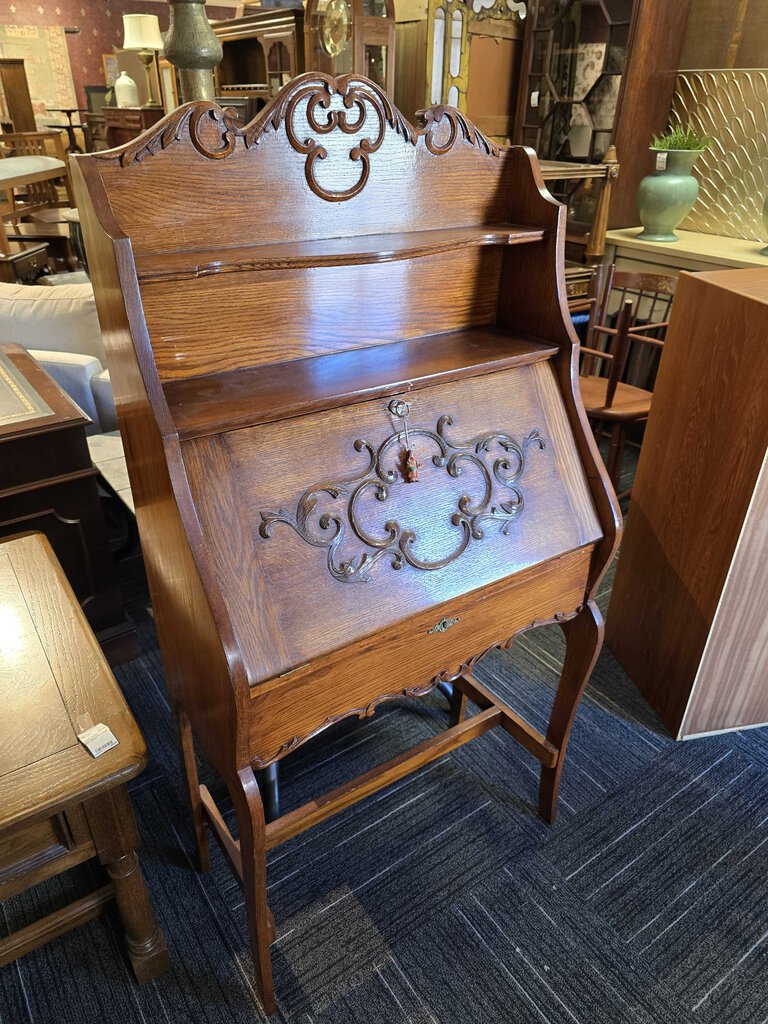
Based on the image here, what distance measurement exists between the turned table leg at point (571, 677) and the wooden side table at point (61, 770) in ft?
2.95

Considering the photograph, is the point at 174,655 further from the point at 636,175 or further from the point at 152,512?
the point at 636,175

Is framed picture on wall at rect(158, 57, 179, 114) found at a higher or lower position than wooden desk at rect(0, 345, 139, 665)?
higher

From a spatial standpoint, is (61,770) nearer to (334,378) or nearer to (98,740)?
(98,740)

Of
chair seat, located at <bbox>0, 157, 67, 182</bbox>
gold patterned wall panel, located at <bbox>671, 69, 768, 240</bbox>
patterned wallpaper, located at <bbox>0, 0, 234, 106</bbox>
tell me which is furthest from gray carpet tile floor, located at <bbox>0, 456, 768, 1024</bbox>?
patterned wallpaper, located at <bbox>0, 0, 234, 106</bbox>

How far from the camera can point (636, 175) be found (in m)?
3.37

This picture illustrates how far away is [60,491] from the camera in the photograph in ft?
6.56

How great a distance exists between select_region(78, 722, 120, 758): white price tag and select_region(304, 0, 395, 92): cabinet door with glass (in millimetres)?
3066

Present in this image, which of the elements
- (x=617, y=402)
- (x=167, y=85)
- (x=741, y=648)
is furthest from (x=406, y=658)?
(x=167, y=85)

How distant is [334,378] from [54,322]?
6.49ft

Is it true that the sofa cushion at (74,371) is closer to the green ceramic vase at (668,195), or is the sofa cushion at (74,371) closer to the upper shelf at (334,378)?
the upper shelf at (334,378)

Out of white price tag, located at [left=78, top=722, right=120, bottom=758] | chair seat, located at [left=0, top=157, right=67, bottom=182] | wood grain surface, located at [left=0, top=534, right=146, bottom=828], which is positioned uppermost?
chair seat, located at [left=0, top=157, right=67, bottom=182]

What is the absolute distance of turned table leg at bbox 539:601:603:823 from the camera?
149 cm

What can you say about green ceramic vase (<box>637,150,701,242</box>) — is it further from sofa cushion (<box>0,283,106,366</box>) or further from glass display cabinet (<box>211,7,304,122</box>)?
sofa cushion (<box>0,283,106,366</box>)

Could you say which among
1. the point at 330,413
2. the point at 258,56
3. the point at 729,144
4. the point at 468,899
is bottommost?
the point at 468,899
